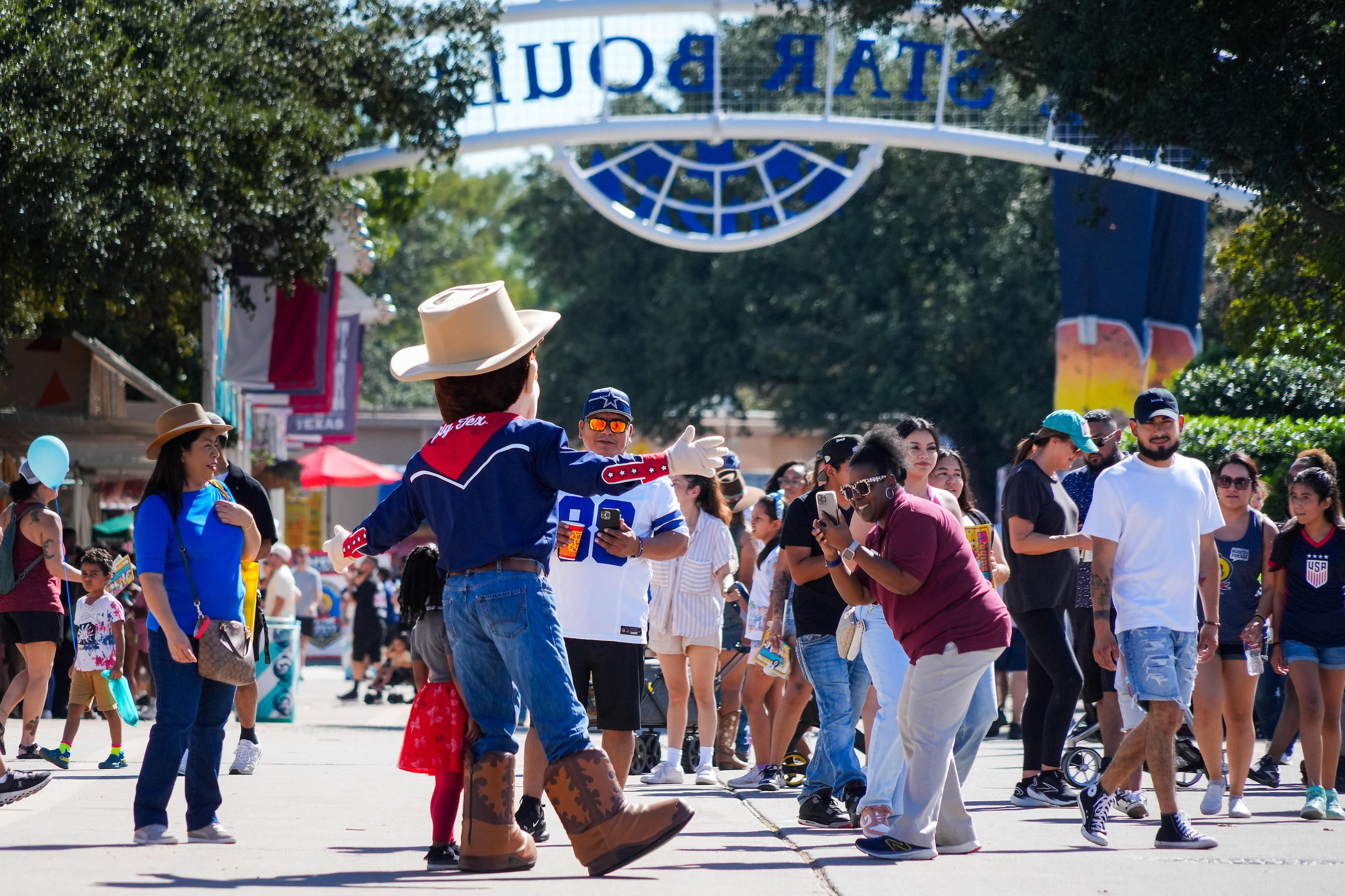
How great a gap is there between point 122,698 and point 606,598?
4886mm

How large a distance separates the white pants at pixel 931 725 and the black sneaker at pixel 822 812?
43.5 inches

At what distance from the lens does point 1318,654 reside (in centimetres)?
823

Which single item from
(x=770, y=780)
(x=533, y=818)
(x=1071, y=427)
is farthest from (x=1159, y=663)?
(x=770, y=780)

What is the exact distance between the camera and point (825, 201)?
1977cm

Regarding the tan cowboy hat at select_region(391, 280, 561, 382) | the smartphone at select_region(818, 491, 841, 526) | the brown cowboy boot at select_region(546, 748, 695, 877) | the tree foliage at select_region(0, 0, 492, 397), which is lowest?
the brown cowboy boot at select_region(546, 748, 695, 877)

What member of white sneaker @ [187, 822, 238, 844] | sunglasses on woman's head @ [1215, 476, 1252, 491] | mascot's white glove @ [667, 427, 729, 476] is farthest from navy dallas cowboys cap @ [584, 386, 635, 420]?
sunglasses on woman's head @ [1215, 476, 1252, 491]

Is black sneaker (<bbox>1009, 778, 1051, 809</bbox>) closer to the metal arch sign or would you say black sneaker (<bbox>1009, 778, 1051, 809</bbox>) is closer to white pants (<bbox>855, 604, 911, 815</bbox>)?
white pants (<bbox>855, 604, 911, 815</bbox>)

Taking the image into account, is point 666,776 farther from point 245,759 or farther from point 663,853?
point 663,853

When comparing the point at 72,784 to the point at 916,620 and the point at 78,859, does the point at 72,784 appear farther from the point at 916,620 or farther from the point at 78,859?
Answer: the point at 916,620

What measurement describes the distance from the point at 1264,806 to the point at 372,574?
1405 centimetres

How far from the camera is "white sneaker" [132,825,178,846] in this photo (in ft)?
21.6

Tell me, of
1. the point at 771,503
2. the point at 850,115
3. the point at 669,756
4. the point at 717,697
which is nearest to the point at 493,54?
the point at 717,697

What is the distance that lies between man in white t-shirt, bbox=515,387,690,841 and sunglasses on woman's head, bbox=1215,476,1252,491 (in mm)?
3215

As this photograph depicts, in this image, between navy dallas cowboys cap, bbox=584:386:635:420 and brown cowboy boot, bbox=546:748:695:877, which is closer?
brown cowboy boot, bbox=546:748:695:877
